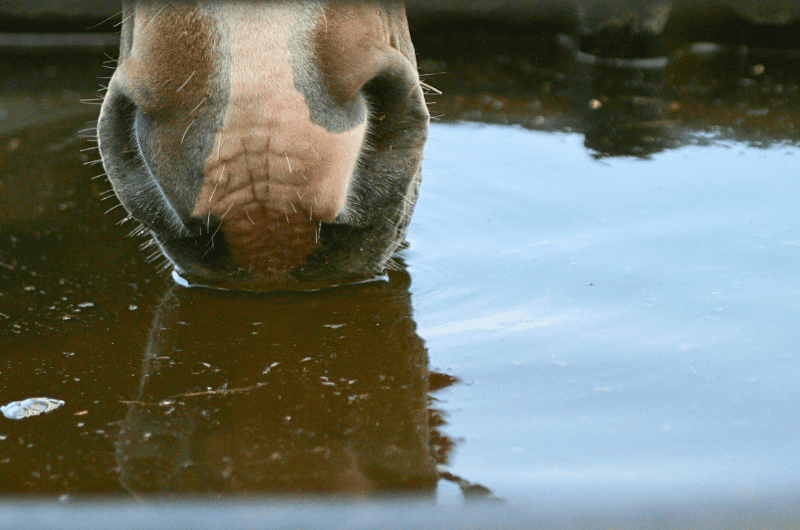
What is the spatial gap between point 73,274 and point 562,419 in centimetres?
108

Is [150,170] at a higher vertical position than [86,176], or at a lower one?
lower

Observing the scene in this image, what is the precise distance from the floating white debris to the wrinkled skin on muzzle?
12.6 inches

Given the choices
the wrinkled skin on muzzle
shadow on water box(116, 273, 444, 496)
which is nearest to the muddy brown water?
shadow on water box(116, 273, 444, 496)

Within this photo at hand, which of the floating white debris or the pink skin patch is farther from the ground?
the pink skin patch

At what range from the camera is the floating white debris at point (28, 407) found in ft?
3.87

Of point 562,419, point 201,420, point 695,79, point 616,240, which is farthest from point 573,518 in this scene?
point 695,79

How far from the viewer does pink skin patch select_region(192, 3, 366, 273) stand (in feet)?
3.88

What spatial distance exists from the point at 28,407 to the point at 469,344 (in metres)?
0.63

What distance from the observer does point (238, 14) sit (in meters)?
1.19

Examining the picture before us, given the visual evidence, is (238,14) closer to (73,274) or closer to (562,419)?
(562,419)

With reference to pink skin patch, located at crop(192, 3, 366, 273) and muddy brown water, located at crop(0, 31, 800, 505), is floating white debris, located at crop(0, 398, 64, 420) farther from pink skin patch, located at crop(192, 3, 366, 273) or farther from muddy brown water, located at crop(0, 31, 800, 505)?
pink skin patch, located at crop(192, 3, 366, 273)

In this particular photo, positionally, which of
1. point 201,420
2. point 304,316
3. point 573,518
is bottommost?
point 573,518

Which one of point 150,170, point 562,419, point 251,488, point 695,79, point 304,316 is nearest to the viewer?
point 251,488

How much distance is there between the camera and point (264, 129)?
1.21 m
